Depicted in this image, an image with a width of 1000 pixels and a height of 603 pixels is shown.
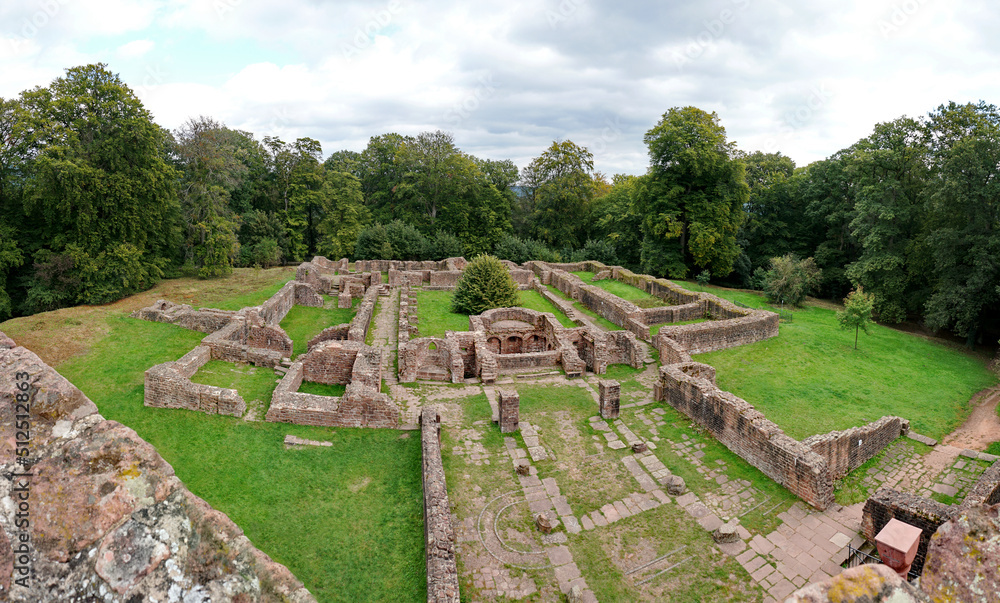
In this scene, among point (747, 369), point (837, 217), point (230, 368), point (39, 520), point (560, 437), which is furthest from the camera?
point (837, 217)

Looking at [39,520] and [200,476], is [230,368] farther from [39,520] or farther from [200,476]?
[39,520]

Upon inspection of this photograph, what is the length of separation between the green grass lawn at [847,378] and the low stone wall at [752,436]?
76.1 inches

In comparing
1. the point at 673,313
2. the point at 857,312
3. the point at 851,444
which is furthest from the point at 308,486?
the point at 857,312

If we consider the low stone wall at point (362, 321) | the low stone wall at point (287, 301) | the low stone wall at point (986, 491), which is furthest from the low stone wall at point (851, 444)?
the low stone wall at point (287, 301)

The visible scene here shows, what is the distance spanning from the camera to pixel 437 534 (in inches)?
320

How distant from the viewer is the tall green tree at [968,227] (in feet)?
66.0

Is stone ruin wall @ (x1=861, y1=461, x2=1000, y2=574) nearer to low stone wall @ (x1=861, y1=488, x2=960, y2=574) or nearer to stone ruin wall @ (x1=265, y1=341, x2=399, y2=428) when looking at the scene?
low stone wall @ (x1=861, y1=488, x2=960, y2=574)

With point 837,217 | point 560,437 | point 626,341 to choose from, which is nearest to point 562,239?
point 837,217

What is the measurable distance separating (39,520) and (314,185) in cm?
4995

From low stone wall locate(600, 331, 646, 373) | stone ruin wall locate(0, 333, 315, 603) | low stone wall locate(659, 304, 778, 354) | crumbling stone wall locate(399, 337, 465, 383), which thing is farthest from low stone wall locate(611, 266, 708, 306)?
stone ruin wall locate(0, 333, 315, 603)

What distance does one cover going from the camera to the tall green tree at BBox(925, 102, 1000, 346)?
2012 cm

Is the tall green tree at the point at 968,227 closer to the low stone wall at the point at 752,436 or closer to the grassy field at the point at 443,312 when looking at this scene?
the low stone wall at the point at 752,436

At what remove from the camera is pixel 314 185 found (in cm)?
4797

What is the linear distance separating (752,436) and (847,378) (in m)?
8.34
